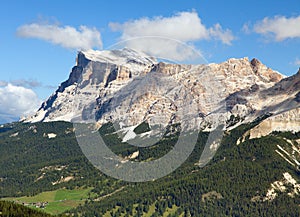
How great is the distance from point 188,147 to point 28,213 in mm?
63405

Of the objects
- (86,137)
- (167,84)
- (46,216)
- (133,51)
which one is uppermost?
(167,84)

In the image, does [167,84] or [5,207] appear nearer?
[5,207]

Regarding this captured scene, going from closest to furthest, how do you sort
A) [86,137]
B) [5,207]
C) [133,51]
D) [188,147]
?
[133,51]
[86,137]
[5,207]
[188,147]

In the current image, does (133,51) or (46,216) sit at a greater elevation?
(133,51)

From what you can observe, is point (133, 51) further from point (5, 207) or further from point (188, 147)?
point (188, 147)

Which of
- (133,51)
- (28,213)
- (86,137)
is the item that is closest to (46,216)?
(28,213)

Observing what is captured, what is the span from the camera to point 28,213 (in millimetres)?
159125

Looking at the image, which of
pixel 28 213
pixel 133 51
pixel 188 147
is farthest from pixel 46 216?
pixel 133 51

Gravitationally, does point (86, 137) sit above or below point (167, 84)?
below

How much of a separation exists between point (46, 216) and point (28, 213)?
241 inches

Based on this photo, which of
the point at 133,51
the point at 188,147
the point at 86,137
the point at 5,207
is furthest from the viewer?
the point at 188,147

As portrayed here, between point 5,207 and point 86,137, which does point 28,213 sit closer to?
point 5,207

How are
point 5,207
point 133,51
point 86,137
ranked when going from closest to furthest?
point 133,51 < point 86,137 < point 5,207

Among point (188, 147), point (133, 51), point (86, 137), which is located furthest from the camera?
point (188, 147)
